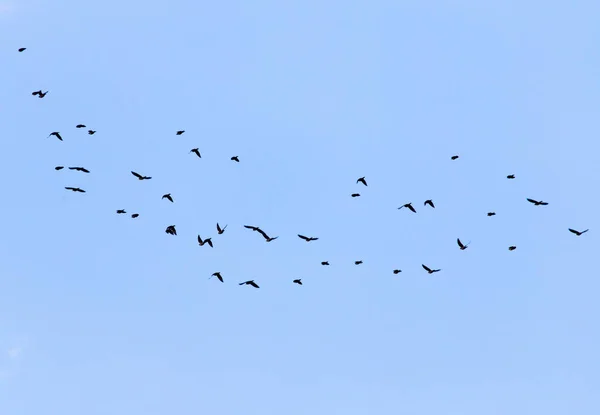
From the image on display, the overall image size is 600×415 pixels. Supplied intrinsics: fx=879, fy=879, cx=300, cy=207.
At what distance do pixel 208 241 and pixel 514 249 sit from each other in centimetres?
3050

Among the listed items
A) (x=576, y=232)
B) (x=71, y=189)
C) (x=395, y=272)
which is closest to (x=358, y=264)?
(x=395, y=272)

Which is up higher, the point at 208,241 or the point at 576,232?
the point at 576,232

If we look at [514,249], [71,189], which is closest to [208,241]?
[71,189]

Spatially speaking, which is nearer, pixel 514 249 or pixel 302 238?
pixel 302 238

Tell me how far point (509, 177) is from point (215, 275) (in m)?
31.7

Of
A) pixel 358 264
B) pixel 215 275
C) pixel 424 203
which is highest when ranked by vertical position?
pixel 424 203

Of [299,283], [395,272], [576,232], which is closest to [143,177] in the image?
[299,283]

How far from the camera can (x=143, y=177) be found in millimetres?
86562

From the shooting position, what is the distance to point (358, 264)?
87500mm

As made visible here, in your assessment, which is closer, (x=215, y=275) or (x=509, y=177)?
(x=215, y=275)

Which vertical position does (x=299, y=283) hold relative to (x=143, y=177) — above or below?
below

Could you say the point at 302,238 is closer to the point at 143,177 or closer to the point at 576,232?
the point at 143,177

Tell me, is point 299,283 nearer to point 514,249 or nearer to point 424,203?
point 424,203

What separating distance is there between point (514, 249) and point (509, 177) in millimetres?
7475
